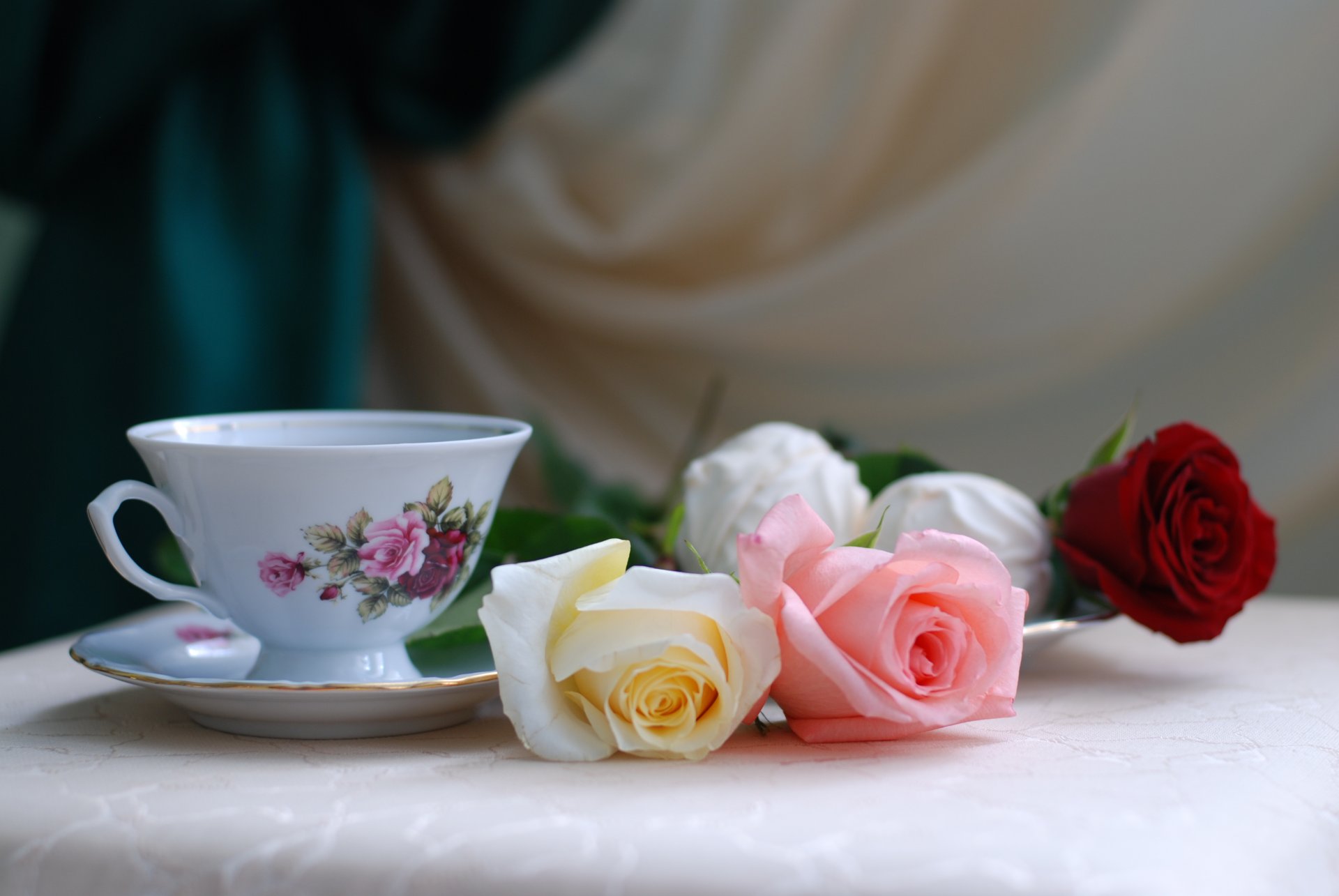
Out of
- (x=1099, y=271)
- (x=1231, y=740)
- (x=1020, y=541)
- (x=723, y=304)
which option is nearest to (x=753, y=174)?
(x=723, y=304)

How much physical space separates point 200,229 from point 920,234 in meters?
0.52

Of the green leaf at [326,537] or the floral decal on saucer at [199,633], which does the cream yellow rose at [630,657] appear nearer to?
the green leaf at [326,537]

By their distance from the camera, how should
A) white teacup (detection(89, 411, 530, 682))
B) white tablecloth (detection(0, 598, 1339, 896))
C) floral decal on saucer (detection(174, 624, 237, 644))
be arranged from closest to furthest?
white tablecloth (detection(0, 598, 1339, 896)), white teacup (detection(89, 411, 530, 682)), floral decal on saucer (detection(174, 624, 237, 644))

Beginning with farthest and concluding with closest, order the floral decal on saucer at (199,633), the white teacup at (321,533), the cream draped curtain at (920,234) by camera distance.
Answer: the cream draped curtain at (920,234) < the floral decal on saucer at (199,633) < the white teacup at (321,533)

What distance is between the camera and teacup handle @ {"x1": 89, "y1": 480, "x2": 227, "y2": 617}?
44 centimetres

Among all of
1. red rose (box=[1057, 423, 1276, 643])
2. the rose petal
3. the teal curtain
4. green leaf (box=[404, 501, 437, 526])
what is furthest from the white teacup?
the teal curtain

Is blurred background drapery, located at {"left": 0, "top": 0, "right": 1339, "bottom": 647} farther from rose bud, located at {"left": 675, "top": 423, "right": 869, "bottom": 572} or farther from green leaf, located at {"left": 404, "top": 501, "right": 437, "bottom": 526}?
green leaf, located at {"left": 404, "top": 501, "right": 437, "bottom": 526}

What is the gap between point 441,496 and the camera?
0.45 m

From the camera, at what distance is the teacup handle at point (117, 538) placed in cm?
44

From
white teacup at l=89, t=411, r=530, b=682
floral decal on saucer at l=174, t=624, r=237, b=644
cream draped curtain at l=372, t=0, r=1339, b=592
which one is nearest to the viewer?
white teacup at l=89, t=411, r=530, b=682

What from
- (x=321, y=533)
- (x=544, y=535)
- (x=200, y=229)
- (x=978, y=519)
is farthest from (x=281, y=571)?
(x=200, y=229)

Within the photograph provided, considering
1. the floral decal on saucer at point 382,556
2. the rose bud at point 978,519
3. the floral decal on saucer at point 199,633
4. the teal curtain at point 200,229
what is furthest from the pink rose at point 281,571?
the teal curtain at point 200,229

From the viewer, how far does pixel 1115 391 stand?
2.85ft

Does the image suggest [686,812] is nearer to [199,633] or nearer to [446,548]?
[446,548]
